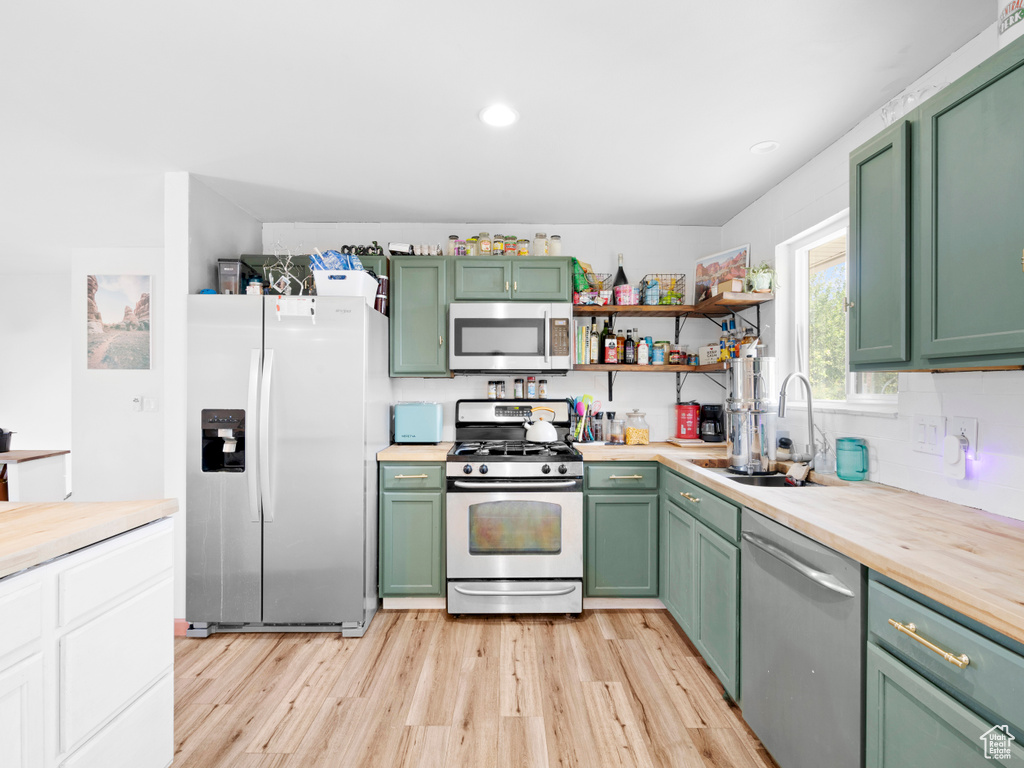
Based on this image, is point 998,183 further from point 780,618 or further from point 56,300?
point 56,300

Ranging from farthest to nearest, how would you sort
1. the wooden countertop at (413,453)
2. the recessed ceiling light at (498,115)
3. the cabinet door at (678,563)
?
the wooden countertop at (413,453) → the cabinet door at (678,563) → the recessed ceiling light at (498,115)

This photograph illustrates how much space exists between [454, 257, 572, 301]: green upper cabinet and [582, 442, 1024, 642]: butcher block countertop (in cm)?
163

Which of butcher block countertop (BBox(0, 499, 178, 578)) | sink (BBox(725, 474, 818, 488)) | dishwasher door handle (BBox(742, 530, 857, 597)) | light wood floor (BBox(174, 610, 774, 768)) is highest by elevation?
butcher block countertop (BBox(0, 499, 178, 578))

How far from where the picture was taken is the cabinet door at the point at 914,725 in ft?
3.03

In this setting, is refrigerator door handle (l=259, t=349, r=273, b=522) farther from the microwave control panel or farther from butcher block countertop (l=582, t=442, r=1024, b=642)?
butcher block countertop (l=582, t=442, r=1024, b=642)

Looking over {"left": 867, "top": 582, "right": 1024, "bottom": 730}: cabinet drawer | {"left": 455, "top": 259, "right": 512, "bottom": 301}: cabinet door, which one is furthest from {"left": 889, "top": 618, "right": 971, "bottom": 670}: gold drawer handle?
{"left": 455, "top": 259, "right": 512, "bottom": 301}: cabinet door

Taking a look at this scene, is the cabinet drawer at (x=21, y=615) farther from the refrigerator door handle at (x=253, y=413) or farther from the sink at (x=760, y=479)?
the sink at (x=760, y=479)

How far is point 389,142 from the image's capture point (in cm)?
236

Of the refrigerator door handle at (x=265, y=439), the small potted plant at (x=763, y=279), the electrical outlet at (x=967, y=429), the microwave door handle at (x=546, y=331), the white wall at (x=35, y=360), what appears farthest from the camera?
the white wall at (x=35, y=360)

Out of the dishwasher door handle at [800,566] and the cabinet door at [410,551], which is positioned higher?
the dishwasher door handle at [800,566]

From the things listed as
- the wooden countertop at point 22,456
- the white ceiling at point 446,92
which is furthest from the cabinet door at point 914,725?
the wooden countertop at point 22,456

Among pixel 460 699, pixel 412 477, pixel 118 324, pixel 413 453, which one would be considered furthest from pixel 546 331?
pixel 118 324

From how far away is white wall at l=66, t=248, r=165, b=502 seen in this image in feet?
13.7

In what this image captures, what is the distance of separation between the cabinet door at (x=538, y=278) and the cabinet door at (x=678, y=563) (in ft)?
4.88
